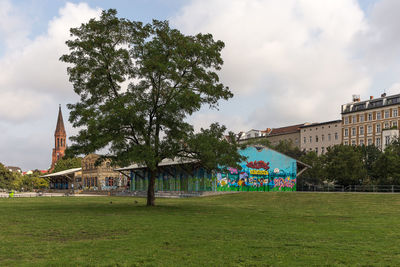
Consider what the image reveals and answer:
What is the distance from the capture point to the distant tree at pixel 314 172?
65.2m

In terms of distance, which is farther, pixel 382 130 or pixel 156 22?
pixel 382 130

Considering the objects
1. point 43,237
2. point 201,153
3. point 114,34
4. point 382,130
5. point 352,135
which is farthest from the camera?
point 352,135

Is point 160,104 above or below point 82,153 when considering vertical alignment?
above

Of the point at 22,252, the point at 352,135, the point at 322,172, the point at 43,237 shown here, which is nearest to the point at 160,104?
the point at 43,237

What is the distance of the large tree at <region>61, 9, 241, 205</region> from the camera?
88.1 feet

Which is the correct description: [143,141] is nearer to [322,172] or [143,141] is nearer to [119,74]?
[119,74]

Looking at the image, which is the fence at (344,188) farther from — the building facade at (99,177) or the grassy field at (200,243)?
the building facade at (99,177)

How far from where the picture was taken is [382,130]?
8638 cm

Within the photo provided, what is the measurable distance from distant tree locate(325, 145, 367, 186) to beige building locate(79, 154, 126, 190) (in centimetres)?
4827

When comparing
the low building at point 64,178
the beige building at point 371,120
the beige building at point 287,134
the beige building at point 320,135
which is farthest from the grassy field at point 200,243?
the beige building at point 287,134

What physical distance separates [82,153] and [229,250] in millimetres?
18744

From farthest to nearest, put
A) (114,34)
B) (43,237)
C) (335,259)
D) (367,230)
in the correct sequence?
(114,34)
(367,230)
(43,237)
(335,259)

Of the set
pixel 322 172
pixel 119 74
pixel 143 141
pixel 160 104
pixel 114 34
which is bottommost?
pixel 322 172

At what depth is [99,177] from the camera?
298 ft
